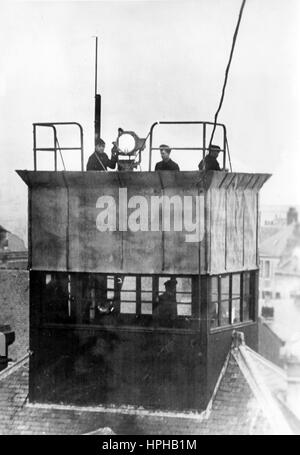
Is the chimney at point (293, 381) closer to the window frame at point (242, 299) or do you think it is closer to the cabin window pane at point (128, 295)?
the window frame at point (242, 299)

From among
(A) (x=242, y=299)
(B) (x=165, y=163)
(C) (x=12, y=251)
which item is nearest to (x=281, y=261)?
(C) (x=12, y=251)

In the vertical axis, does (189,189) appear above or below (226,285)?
above

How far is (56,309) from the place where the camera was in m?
16.0

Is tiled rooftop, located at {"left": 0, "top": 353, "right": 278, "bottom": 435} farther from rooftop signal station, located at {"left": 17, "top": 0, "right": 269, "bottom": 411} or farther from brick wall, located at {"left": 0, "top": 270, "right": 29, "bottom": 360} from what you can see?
brick wall, located at {"left": 0, "top": 270, "right": 29, "bottom": 360}

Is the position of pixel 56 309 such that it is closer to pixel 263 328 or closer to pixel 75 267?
pixel 75 267

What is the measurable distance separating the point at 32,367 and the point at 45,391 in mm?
640

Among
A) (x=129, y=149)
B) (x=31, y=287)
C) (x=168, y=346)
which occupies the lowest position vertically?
(x=168, y=346)

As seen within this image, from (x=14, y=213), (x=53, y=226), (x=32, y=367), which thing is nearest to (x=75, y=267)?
(x=53, y=226)

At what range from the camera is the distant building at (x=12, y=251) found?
37.9 meters

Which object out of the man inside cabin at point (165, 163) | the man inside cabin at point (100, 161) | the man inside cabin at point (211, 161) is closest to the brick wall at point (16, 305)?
the man inside cabin at point (100, 161)

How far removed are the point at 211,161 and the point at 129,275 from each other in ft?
10.7

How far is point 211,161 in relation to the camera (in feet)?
52.3
